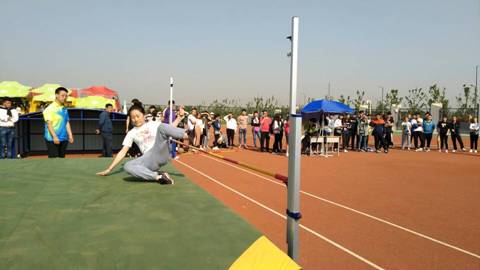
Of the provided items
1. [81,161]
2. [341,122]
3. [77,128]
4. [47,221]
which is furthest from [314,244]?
[341,122]

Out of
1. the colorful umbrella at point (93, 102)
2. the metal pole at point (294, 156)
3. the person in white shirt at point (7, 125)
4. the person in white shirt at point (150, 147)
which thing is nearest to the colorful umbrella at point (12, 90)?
the colorful umbrella at point (93, 102)

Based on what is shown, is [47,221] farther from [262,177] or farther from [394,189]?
[394,189]

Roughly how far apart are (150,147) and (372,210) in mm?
3761

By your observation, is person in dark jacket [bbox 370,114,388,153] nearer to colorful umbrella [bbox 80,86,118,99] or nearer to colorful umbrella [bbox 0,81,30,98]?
colorful umbrella [bbox 80,86,118,99]

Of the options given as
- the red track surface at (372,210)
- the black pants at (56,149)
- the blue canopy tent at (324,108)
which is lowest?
the red track surface at (372,210)

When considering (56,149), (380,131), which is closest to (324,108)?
(380,131)

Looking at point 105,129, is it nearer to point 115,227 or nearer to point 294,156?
point 115,227

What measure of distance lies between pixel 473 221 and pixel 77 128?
503 inches

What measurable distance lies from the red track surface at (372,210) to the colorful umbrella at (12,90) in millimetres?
9317

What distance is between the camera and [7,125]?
31.9 feet

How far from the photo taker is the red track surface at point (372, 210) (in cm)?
407

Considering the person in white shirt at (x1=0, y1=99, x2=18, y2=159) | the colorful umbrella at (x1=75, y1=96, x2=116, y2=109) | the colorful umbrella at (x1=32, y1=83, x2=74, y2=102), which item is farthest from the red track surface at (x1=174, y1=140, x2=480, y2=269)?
the colorful umbrella at (x1=32, y1=83, x2=74, y2=102)

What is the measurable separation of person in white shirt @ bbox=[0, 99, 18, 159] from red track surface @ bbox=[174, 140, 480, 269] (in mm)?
4713

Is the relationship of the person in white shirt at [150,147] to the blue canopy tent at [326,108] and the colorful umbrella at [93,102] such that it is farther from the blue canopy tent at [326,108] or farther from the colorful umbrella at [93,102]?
the colorful umbrella at [93,102]
